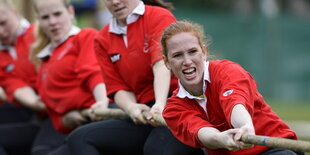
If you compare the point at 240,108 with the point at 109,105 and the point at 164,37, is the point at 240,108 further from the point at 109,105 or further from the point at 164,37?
the point at 109,105

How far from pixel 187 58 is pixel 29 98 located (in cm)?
308

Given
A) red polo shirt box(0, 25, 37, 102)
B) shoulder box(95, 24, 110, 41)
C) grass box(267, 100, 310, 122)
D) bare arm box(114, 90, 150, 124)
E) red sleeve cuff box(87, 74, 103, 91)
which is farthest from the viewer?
grass box(267, 100, 310, 122)

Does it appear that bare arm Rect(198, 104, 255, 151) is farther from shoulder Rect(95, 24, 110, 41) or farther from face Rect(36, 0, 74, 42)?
face Rect(36, 0, 74, 42)

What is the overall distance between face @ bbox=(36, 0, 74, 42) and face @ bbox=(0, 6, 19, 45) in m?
Result: 0.77

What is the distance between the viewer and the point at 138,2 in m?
5.26

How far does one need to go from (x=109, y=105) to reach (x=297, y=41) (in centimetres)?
1314

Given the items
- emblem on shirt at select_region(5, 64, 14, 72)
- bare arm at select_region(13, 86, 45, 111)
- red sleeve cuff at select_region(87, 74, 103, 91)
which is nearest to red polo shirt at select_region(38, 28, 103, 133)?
red sleeve cuff at select_region(87, 74, 103, 91)

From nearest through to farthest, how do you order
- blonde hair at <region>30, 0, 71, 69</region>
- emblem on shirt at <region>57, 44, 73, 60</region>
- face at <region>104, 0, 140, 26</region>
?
face at <region>104, 0, 140, 26</region>
emblem on shirt at <region>57, 44, 73, 60</region>
blonde hair at <region>30, 0, 71, 69</region>

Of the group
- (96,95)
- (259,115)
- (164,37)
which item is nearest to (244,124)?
(259,115)

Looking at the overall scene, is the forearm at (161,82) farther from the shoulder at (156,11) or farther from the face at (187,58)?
the face at (187,58)

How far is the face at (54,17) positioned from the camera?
6.09m

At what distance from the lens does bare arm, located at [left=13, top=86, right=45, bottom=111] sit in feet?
21.7

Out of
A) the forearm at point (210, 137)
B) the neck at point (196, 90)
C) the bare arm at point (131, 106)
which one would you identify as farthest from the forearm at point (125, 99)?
the forearm at point (210, 137)

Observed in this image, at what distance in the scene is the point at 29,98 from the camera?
6820mm
